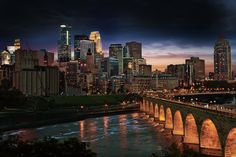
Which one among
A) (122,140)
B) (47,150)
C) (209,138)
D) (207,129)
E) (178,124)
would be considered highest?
(47,150)

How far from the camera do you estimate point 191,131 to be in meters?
76.9

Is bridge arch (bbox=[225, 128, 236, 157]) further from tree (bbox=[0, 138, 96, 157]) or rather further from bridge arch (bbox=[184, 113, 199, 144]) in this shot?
tree (bbox=[0, 138, 96, 157])

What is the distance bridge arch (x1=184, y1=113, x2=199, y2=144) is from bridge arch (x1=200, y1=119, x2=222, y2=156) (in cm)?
585

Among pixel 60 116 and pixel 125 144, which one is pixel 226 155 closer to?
pixel 125 144

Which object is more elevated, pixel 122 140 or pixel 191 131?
pixel 191 131

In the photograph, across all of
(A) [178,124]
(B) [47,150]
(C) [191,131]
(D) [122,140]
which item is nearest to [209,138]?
(C) [191,131]

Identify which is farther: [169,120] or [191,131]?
[169,120]

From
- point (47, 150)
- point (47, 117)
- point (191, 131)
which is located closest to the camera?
point (47, 150)

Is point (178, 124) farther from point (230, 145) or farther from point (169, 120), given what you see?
point (230, 145)

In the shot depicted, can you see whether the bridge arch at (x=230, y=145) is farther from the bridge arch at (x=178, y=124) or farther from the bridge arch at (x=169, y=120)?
the bridge arch at (x=169, y=120)

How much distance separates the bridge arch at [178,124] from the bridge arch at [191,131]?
411 inches

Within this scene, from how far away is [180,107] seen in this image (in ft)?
282

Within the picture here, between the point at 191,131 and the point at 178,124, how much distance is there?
14320 mm

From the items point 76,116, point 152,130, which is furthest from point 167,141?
point 76,116
